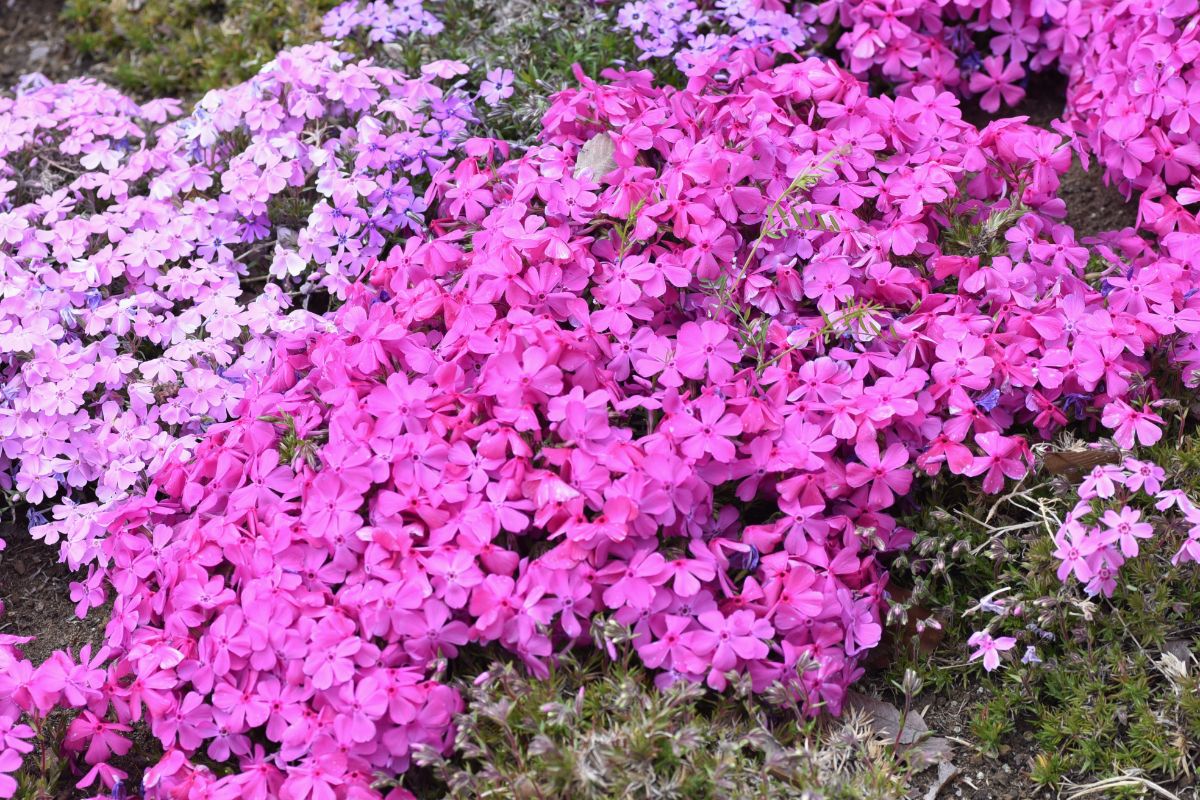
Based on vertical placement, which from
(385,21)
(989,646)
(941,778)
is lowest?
(941,778)

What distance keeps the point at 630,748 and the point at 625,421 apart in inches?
30.2

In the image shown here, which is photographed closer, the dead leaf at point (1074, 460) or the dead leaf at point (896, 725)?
the dead leaf at point (896, 725)

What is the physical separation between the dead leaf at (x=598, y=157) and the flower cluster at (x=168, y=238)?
0.50m

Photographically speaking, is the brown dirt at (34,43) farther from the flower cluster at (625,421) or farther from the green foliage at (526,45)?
the flower cluster at (625,421)

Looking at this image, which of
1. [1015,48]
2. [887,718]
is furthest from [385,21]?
[887,718]

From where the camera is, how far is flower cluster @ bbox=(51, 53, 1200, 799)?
2.47m

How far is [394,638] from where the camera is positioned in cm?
248

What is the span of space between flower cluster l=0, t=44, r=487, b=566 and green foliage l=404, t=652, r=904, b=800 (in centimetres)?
115

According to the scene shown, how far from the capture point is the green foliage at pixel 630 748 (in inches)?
91.6

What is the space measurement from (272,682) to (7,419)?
1.18m

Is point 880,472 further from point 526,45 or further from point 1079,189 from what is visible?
point 526,45

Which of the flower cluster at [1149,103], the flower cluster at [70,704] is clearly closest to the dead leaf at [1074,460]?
the flower cluster at [1149,103]

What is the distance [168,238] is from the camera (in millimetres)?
3451

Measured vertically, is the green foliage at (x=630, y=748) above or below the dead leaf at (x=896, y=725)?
above
